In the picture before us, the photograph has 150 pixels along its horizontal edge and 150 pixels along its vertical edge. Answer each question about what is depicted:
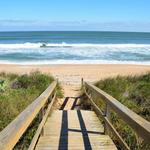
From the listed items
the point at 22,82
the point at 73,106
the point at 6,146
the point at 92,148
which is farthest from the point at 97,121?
the point at 22,82

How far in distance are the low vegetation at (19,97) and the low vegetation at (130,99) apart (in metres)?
1.61

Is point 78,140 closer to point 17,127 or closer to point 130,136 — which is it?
point 130,136

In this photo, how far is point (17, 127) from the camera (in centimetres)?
304

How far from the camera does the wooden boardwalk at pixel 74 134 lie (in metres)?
5.44

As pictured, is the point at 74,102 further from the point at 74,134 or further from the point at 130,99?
the point at 74,134

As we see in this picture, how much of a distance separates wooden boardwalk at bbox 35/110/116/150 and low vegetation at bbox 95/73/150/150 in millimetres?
368

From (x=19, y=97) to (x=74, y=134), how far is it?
11.5 feet

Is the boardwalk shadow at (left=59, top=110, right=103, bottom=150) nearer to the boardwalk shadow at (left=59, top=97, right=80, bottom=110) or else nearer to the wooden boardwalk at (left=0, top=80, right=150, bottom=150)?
the wooden boardwalk at (left=0, top=80, right=150, bottom=150)

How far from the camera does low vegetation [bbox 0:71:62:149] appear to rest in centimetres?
693

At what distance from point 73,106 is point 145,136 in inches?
322

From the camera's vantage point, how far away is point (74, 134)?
6281 millimetres

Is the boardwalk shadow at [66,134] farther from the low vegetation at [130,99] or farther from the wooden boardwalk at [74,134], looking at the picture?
the low vegetation at [130,99]

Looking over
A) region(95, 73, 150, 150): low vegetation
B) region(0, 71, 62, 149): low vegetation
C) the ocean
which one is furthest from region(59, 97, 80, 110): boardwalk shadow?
the ocean

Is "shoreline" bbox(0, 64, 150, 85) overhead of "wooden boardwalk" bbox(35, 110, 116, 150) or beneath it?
beneath
